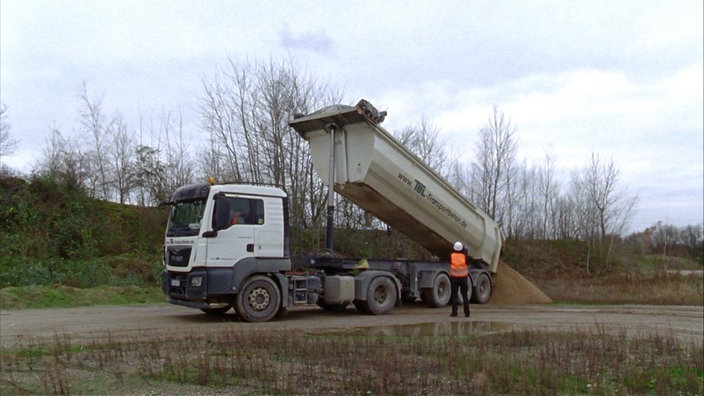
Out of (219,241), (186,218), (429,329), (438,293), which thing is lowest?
(429,329)

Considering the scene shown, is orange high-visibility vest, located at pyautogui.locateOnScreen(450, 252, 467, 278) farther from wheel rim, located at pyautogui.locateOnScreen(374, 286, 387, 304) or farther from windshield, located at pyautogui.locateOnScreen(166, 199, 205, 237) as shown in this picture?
windshield, located at pyautogui.locateOnScreen(166, 199, 205, 237)

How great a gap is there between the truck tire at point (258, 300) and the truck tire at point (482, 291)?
686cm

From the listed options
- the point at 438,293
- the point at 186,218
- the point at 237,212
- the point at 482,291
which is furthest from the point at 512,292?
the point at 186,218

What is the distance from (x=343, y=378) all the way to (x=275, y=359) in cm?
128

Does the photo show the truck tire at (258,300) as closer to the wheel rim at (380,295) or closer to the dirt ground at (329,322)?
the dirt ground at (329,322)

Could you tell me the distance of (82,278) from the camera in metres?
17.2

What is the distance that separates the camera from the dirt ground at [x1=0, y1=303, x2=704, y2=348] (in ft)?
32.9

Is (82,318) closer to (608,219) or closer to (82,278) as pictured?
(82,278)

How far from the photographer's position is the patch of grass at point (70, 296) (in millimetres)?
13867

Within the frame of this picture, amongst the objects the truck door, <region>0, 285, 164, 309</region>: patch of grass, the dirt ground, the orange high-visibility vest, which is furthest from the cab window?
<region>0, 285, 164, 309</region>: patch of grass

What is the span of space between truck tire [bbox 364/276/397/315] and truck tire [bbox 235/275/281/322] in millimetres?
2490

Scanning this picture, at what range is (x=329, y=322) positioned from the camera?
39.7 feet

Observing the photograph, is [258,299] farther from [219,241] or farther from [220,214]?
[220,214]

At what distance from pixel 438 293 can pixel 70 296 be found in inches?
366
